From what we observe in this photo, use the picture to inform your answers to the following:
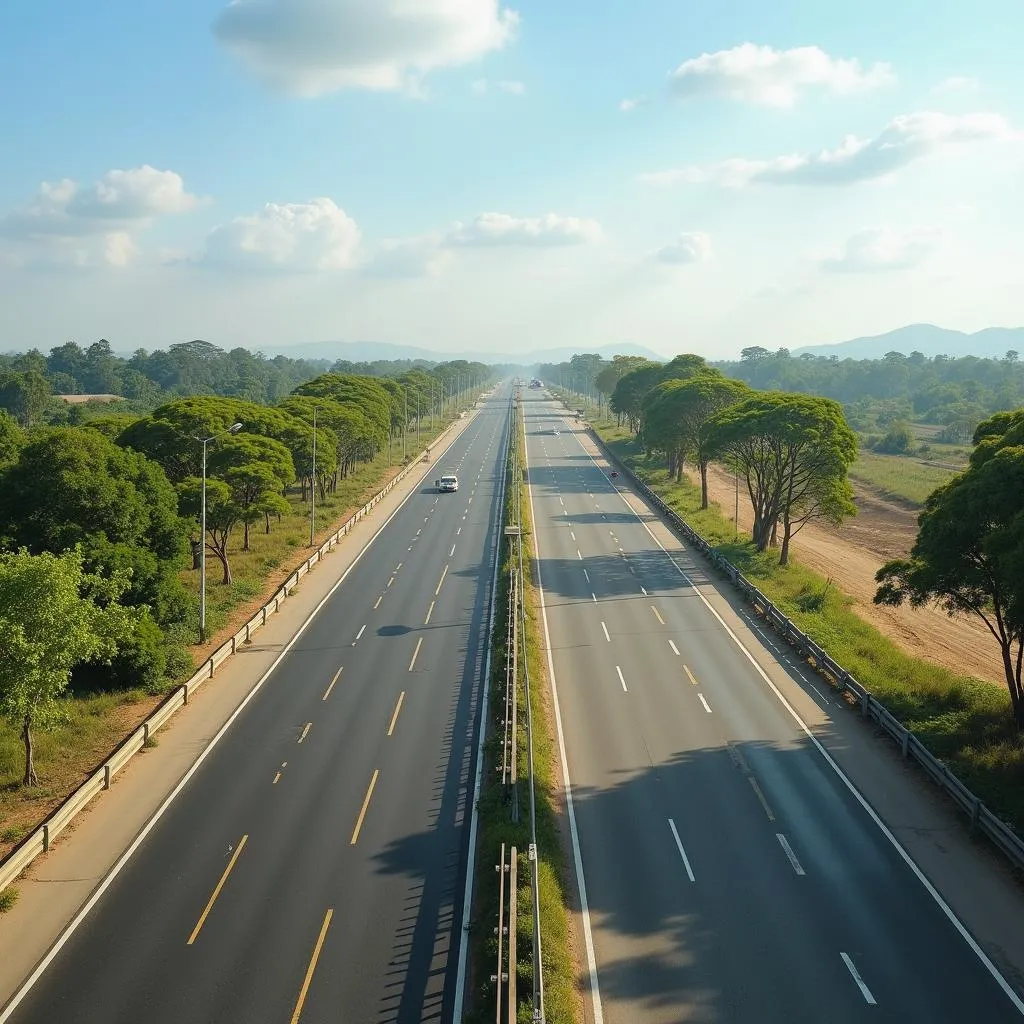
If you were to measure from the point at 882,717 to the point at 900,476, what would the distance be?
92.1 metres

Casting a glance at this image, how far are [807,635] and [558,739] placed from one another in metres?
15.2

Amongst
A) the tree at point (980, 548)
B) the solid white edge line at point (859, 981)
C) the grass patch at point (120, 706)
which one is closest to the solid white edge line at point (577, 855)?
the solid white edge line at point (859, 981)

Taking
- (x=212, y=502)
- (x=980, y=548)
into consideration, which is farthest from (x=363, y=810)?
(x=212, y=502)

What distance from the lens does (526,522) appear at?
66312mm

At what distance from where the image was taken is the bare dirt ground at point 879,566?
4241cm

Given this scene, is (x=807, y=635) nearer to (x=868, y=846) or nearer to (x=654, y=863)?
(x=868, y=846)

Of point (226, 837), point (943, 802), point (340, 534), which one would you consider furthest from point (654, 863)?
point (340, 534)

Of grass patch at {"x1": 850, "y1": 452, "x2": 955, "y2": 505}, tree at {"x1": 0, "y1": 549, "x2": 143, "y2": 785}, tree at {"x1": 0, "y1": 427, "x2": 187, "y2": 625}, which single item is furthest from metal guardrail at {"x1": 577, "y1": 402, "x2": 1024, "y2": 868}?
grass patch at {"x1": 850, "y1": 452, "x2": 955, "y2": 505}

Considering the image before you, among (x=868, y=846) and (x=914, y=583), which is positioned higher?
(x=914, y=583)

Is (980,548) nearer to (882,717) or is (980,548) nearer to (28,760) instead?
(882,717)

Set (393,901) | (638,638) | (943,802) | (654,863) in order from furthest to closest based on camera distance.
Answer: (638,638) < (943,802) < (654,863) < (393,901)

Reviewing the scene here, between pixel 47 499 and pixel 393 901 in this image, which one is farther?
pixel 47 499

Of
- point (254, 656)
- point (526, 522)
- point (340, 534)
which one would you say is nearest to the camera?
point (254, 656)

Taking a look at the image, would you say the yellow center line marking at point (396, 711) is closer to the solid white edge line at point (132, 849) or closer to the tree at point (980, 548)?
the solid white edge line at point (132, 849)
